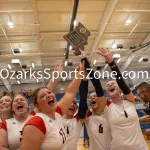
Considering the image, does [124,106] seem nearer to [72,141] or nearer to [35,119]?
[72,141]

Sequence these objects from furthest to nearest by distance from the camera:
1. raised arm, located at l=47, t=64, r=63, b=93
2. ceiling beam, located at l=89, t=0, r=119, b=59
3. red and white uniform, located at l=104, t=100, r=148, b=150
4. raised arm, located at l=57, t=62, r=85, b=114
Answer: ceiling beam, located at l=89, t=0, r=119, b=59 → raised arm, located at l=47, t=64, r=63, b=93 → red and white uniform, located at l=104, t=100, r=148, b=150 → raised arm, located at l=57, t=62, r=85, b=114

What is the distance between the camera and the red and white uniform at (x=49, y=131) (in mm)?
1491

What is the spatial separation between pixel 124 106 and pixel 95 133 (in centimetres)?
54

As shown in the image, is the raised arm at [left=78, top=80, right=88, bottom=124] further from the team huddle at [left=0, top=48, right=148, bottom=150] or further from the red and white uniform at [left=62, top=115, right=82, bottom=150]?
the red and white uniform at [left=62, top=115, right=82, bottom=150]

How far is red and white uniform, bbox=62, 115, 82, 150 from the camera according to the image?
258cm

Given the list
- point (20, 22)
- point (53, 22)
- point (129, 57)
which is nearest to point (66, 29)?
point (53, 22)

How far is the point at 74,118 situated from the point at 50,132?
1285mm

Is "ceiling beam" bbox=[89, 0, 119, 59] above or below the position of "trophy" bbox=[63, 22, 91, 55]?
above

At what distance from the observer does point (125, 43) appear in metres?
13.5

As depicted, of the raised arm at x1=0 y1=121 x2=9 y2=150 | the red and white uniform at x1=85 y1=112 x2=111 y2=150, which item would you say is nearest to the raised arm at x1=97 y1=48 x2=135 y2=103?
the red and white uniform at x1=85 y1=112 x2=111 y2=150

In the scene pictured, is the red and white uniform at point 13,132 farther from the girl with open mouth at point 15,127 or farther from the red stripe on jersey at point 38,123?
the red stripe on jersey at point 38,123

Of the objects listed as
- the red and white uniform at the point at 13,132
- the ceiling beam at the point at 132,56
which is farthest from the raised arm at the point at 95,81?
the ceiling beam at the point at 132,56

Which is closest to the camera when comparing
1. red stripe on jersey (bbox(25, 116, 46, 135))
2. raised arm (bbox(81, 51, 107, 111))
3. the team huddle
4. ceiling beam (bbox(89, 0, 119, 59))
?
red stripe on jersey (bbox(25, 116, 46, 135))

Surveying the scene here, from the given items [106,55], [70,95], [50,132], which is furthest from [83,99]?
[50,132]
